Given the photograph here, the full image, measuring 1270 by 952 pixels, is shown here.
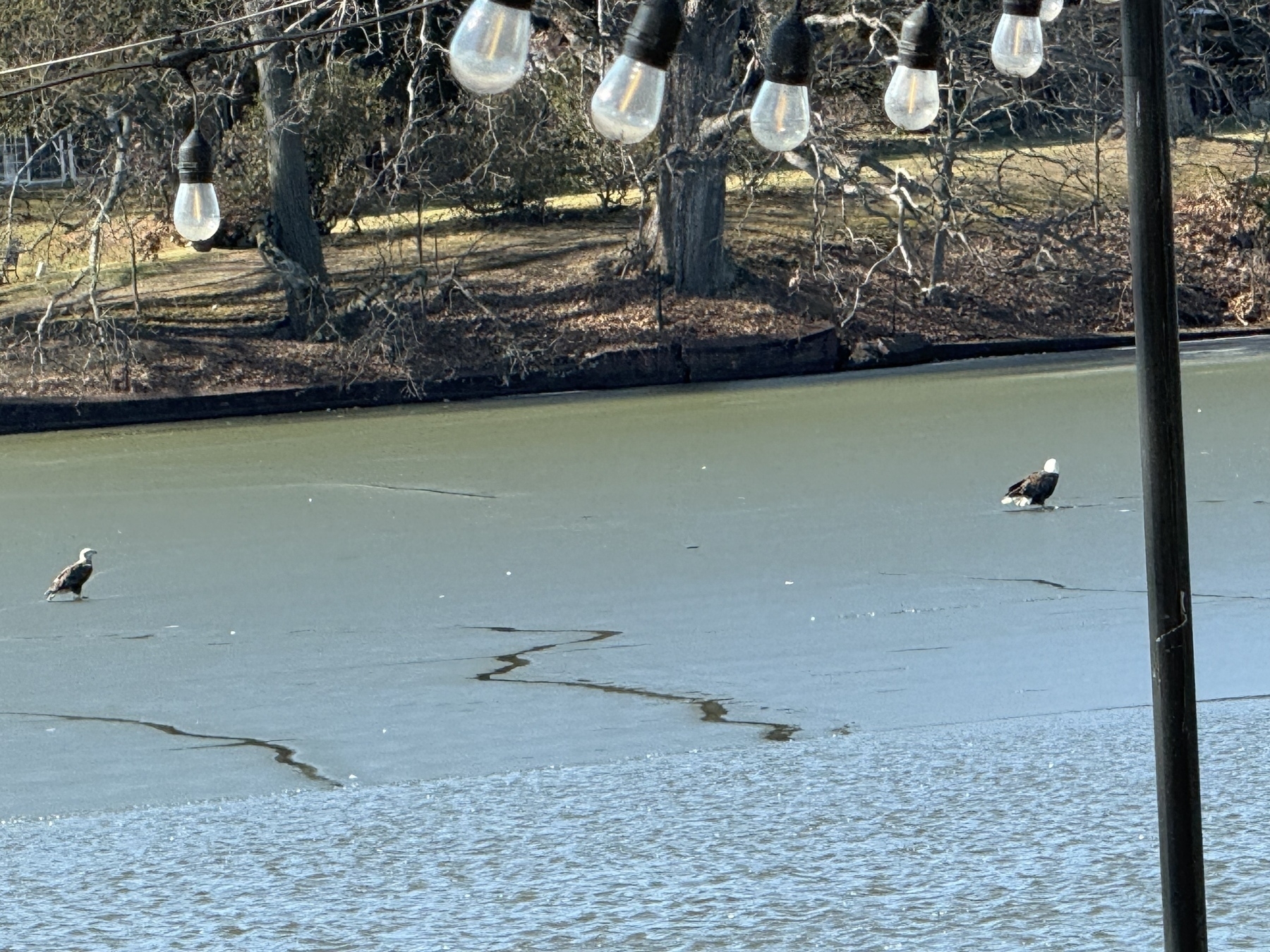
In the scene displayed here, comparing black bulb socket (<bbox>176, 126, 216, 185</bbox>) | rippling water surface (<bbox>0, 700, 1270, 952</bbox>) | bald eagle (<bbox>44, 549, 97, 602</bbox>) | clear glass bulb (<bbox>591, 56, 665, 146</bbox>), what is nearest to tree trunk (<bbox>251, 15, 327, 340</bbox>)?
bald eagle (<bbox>44, 549, 97, 602</bbox>)

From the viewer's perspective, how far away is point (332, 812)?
20.5 feet

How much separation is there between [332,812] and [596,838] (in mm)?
922

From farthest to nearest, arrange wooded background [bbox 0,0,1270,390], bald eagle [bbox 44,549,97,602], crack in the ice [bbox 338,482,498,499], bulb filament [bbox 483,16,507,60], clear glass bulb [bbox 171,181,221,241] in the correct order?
wooded background [bbox 0,0,1270,390]
crack in the ice [bbox 338,482,498,499]
bald eagle [bbox 44,549,97,602]
clear glass bulb [bbox 171,181,221,241]
bulb filament [bbox 483,16,507,60]

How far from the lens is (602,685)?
8.09m

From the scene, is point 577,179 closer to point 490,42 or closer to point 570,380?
point 570,380

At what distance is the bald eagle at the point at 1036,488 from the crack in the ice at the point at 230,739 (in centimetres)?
610

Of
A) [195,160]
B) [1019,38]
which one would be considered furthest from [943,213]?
[1019,38]

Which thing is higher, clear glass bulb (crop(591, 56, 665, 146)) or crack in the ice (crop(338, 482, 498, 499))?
clear glass bulb (crop(591, 56, 665, 146))

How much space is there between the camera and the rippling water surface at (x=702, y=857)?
494 centimetres

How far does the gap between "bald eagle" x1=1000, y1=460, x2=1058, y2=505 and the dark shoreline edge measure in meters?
11.2

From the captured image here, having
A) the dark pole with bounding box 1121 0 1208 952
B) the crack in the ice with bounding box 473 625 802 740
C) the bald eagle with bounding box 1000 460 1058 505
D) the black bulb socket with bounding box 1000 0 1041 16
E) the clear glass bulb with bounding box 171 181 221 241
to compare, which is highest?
the black bulb socket with bounding box 1000 0 1041 16

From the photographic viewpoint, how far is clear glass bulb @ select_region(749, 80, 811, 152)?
17.0 ft

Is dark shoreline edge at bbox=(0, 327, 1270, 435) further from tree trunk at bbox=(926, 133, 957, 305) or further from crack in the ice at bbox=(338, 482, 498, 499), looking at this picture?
crack in the ice at bbox=(338, 482, 498, 499)

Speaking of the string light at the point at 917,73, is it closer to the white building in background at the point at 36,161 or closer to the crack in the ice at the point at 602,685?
the crack in the ice at the point at 602,685
